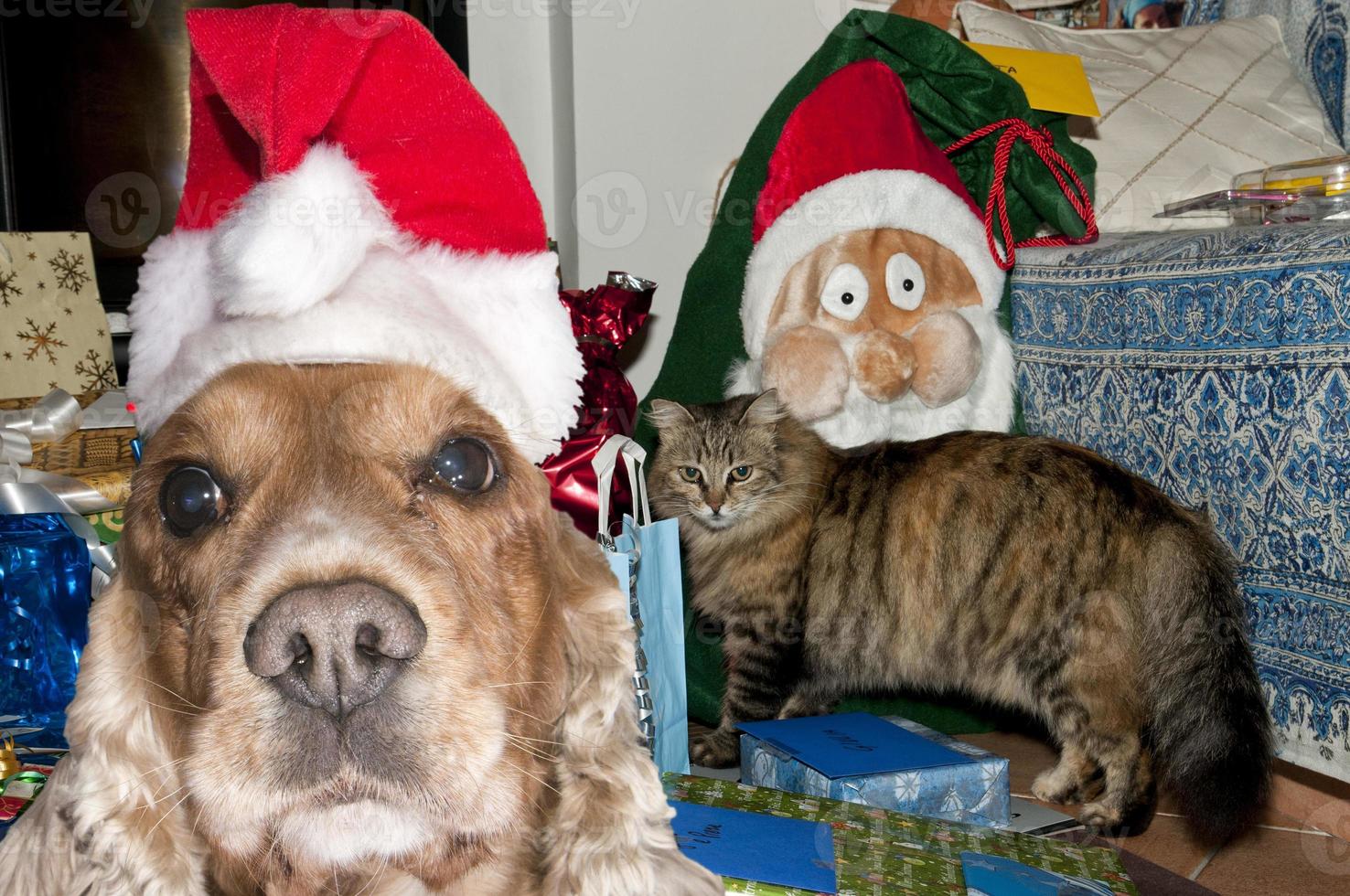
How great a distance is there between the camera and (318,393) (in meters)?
0.66

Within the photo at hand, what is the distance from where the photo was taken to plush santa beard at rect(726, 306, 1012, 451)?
1657mm

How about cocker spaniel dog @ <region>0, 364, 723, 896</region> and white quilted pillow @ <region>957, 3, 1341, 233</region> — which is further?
white quilted pillow @ <region>957, 3, 1341, 233</region>

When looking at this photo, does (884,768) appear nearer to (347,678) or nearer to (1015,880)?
(1015,880)

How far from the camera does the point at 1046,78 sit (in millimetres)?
1747

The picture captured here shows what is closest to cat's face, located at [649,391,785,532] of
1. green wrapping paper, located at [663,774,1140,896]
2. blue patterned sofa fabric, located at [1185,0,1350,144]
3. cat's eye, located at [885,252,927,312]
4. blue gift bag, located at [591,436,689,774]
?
A: cat's eye, located at [885,252,927,312]

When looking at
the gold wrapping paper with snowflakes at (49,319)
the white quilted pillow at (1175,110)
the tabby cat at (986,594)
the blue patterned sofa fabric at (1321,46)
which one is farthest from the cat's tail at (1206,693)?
the gold wrapping paper with snowflakes at (49,319)

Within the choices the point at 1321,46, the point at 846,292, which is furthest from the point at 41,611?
the point at 1321,46

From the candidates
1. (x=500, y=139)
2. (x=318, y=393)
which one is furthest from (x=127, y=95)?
(x=318, y=393)

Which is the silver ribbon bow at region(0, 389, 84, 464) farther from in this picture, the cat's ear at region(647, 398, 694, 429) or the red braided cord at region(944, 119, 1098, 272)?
the red braided cord at region(944, 119, 1098, 272)

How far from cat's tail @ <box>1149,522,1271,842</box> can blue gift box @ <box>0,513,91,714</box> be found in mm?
1194

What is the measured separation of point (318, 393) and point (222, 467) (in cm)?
7

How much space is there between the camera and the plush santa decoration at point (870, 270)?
1.55m

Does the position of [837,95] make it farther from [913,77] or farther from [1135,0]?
[1135,0]

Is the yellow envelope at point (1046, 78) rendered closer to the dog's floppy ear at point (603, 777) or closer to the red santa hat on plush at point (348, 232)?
the red santa hat on plush at point (348, 232)
